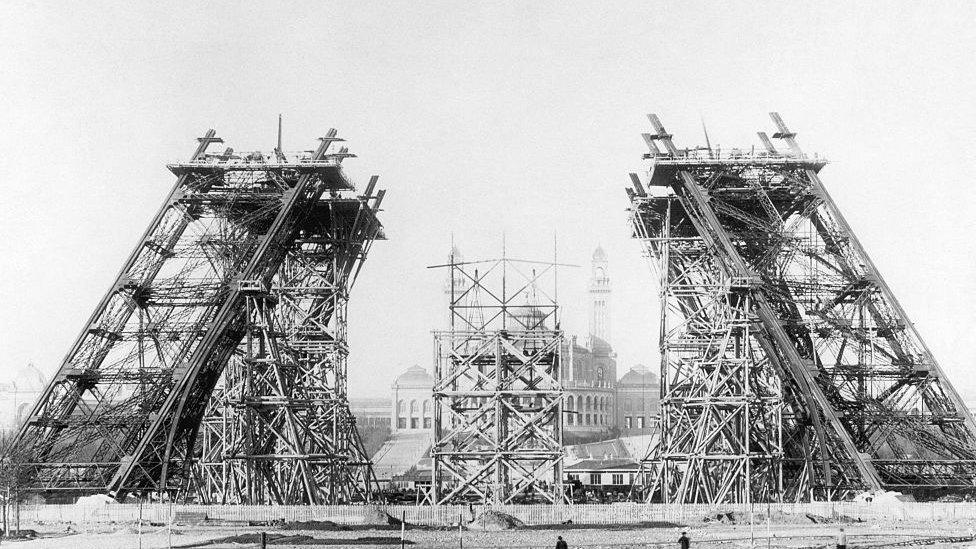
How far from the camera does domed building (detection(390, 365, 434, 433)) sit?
535ft

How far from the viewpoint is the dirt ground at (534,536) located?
138 feet

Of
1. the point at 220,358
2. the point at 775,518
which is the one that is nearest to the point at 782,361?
the point at 775,518

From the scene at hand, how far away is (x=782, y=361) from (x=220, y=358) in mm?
29159

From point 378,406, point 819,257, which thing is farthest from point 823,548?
point 378,406

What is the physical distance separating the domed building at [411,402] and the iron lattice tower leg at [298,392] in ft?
296

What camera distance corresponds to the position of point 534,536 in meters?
45.5

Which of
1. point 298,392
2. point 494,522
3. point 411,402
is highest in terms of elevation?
point 411,402

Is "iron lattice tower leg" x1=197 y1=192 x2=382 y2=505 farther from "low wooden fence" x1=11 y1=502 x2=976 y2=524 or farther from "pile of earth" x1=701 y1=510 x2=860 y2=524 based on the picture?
"pile of earth" x1=701 y1=510 x2=860 y2=524

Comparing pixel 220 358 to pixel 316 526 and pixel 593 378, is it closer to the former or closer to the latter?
pixel 316 526

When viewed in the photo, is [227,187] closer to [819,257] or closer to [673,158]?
[673,158]

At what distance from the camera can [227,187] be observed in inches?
2566

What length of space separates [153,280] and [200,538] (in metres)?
20.9

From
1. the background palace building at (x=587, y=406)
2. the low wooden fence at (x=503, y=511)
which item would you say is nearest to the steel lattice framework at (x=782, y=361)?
the low wooden fence at (x=503, y=511)

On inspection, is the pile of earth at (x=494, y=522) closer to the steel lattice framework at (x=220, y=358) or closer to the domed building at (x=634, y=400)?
the steel lattice framework at (x=220, y=358)
